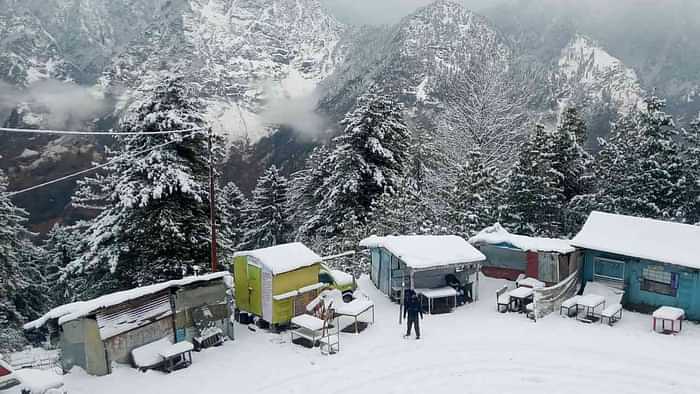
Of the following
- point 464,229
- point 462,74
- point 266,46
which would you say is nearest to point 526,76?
point 462,74

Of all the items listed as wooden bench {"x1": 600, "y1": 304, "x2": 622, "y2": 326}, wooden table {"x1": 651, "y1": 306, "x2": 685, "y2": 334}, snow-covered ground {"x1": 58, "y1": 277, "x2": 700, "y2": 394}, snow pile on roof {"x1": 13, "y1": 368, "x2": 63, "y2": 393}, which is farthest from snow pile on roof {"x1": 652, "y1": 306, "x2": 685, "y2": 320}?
snow pile on roof {"x1": 13, "y1": 368, "x2": 63, "y2": 393}

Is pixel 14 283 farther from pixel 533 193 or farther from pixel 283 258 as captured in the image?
pixel 533 193

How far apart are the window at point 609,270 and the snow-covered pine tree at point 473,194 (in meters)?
9.05

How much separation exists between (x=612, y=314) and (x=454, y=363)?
6183 mm

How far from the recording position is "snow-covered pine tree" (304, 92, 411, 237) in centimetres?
2980

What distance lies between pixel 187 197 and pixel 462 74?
20163 mm

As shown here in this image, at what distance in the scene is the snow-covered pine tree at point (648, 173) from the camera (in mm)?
27328

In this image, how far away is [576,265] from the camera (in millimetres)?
19531

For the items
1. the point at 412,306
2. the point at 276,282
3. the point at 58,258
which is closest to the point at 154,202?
the point at 276,282

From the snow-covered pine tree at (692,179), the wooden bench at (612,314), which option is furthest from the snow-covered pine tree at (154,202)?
the snow-covered pine tree at (692,179)

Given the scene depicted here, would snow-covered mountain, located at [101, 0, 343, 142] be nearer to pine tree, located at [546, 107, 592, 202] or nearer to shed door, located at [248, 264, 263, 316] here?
pine tree, located at [546, 107, 592, 202]

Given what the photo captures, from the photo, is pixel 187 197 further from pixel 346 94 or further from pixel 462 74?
pixel 346 94

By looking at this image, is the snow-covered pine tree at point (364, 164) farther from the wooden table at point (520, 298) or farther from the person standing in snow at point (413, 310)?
the person standing in snow at point (413, 310)

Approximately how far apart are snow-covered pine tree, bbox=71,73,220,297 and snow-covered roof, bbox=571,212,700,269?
15.5 metres
